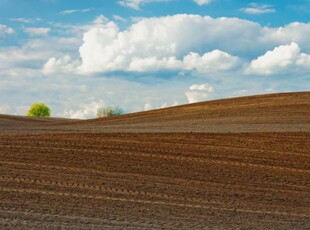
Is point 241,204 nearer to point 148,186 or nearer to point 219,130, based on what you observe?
point 148,186

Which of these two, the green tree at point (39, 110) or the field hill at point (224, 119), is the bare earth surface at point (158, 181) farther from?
the green tree at point (39, 110)

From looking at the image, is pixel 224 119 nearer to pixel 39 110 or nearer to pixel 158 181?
pixel 158 181

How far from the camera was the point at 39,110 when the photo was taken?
9250cm

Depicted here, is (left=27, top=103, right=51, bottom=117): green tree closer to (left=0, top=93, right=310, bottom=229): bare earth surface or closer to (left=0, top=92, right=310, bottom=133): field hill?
(left=0, top=92, right=310, bottom=133): field hill

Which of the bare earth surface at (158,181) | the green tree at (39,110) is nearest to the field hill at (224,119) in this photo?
the bare earth surface at (158,181)

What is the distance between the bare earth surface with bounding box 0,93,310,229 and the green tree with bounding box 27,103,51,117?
2714 inches

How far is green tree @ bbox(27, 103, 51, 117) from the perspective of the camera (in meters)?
92.0

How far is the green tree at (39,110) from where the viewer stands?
9200cm

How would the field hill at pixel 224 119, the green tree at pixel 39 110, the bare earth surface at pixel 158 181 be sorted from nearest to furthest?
the bare earth surface at pixel 158 181 < the field hill at pixel 224 119 < the green tree at pixel 39 110

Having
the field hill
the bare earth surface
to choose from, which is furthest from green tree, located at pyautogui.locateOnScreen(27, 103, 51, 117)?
the bare earth surface

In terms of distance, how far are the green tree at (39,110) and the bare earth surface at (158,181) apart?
68923 millimetres

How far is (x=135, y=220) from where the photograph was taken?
1110 centimetres

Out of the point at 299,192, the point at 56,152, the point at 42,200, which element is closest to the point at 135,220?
the point at 42,200

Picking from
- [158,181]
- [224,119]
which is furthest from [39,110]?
[158,181]
